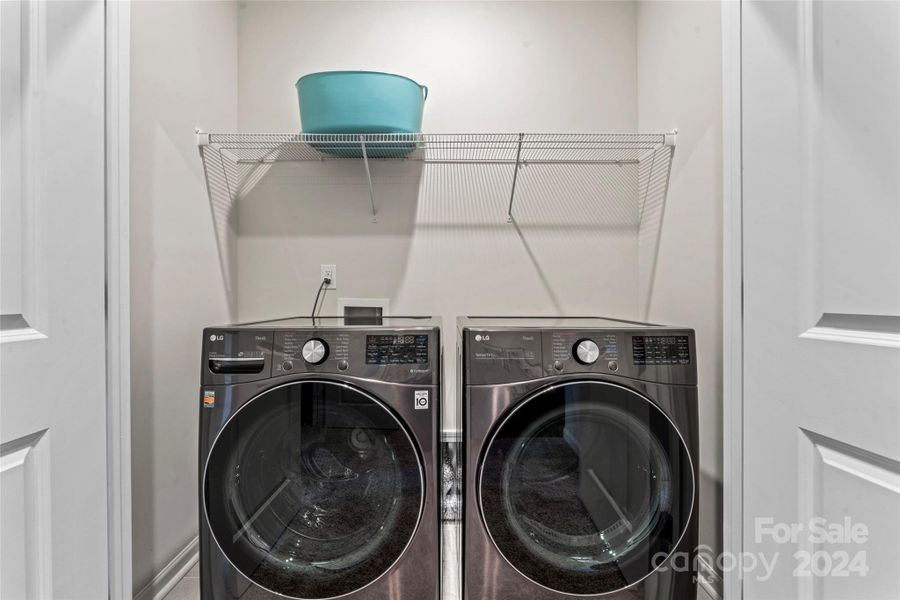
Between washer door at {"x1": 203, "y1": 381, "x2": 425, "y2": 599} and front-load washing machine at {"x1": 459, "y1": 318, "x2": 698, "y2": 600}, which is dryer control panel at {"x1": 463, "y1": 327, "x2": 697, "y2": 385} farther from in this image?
washer door at {"x1": 203, "y1": 381, "x2": 425, "y2": 599}

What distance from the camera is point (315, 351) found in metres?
1.15

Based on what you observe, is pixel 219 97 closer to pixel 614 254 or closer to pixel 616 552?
pixel 614 254

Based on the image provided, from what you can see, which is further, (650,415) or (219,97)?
(219,97)

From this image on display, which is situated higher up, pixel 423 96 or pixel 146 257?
pixel 423 96

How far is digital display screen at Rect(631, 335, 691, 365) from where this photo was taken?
3.82 ft

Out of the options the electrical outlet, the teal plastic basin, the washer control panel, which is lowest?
the washer control panel

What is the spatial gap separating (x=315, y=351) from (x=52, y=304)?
548 mm

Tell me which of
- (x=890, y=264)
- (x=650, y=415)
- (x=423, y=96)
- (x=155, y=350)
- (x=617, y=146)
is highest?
(x=423, y=96)

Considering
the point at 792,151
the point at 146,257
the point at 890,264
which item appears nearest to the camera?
the point at 890,264

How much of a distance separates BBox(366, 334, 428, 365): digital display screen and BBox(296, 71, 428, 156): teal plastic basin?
0.85 metres

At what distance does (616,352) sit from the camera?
1163 millimetres

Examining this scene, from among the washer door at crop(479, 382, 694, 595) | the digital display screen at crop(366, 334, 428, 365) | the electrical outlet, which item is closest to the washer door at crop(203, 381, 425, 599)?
the digital display screen at crop(366, 334, 428, 365)

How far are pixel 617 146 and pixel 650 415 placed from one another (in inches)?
47.5

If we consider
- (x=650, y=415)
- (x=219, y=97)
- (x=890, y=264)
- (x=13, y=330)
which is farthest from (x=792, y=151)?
(x=219, y=97)
